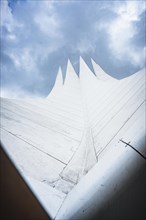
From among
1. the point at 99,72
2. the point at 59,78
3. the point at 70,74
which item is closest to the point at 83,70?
the point at 70,74

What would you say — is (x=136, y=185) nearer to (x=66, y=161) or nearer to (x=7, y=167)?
(x=7, y=167)

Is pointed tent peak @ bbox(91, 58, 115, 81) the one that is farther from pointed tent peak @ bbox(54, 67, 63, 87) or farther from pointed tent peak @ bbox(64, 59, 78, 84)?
pointed tent peak @ bbox(54, 67, 63, 87)

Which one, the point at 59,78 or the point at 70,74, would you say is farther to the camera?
the point at 59,78

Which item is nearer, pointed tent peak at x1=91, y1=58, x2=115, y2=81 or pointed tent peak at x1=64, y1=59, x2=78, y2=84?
pointed tent peak at x1=64, y1=59, x2=78, y2=84

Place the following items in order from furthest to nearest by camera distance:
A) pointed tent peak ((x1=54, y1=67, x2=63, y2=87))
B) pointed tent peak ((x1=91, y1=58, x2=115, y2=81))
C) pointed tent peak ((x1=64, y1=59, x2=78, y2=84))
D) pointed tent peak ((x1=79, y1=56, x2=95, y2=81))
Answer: pointed tent peak ((x1=91, y1=58, x2=115, y2=81))
pointed tent peak ((x1=54, y1=67, x2=63, y2=87))
pointed tent peak ((x1=64, y1=59, x2=78, y2=84))
pointed tent peak ((x1=79, y1=56, x2=95, y2=81))

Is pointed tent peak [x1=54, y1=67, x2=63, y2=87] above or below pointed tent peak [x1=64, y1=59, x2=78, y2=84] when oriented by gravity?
below

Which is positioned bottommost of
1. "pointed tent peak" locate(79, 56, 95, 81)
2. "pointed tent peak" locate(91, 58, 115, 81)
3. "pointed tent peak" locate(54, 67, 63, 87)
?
"pointed tent peak" locate(54, 67, 63, 87)

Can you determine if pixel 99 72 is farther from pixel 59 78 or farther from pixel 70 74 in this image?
pixel 59 78

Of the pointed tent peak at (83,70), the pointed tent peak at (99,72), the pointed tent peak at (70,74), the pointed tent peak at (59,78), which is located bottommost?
the pointed tent peak at (59,78)

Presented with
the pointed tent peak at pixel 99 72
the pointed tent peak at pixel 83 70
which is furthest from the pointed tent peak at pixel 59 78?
the pointed tent peak at pixel 99 72

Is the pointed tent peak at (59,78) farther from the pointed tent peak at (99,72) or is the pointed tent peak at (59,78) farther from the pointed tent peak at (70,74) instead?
the pointed tent peak at (99,72)

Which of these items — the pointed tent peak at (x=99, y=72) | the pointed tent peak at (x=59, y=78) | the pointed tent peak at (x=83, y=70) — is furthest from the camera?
the pointed tent peak at (x=99, y=72)

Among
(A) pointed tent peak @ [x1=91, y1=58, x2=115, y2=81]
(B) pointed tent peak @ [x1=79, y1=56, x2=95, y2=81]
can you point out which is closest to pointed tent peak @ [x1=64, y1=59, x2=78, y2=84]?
(B) pointed tent peak @ [x1=79, y1=56, x2=95, y2=81]

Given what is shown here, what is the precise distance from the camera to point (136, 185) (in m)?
0.79
